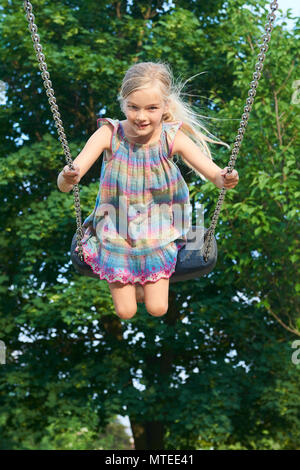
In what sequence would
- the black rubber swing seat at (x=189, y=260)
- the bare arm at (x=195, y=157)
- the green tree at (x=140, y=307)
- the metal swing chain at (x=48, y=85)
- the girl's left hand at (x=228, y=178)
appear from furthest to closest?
the green tree at (x=140, y=307), the black rubber swing seat at (x=189, y=260), the bare arm at (x=195, y=157), the girl's left hand at (x=228, y=178), the metal swing chain at (x=48, y=85)

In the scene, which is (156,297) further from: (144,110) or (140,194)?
(144,110)

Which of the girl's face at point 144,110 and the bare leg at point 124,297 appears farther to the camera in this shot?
the bare leg at point 124,297

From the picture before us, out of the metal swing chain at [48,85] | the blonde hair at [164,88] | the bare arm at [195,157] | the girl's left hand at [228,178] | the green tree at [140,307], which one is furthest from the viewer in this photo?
the green tree at [140,307]

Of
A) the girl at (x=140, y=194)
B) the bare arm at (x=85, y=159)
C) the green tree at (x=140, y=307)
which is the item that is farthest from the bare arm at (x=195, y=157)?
the green tree at (x=140, y=307)

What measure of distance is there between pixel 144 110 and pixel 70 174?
47 cm

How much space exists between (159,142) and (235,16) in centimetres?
555

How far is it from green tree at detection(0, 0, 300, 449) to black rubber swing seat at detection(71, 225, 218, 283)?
4.48 meters

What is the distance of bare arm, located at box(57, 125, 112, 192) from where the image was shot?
9.80 feet

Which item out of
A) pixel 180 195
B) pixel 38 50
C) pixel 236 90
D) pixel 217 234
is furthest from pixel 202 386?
pixel 38 50

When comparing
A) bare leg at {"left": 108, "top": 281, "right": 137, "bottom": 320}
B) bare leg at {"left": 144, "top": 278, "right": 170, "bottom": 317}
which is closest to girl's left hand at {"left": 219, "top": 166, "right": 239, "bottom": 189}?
bare leg at {"left": 144, "top": 278, "right": 170, "bottom": 317}

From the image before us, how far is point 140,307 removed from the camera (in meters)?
9.55

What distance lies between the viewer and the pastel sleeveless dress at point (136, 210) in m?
3.20

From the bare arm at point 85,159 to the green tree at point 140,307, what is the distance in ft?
15.7

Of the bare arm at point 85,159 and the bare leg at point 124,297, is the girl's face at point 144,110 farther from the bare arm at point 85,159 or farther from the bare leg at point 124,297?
the bare leg at point 124,297
